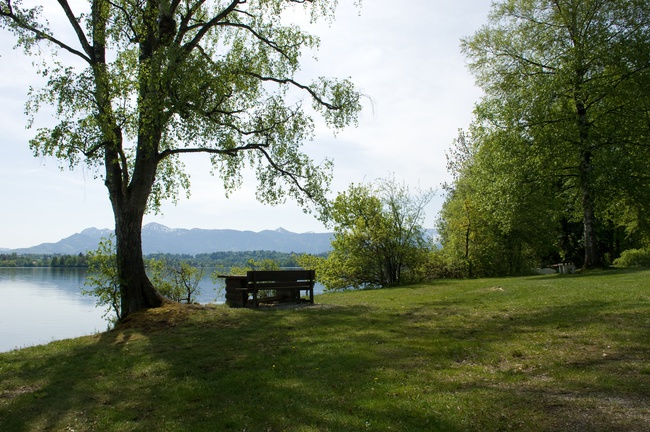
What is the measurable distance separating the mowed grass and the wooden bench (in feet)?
7.35

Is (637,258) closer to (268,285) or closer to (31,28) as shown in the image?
(268,285)

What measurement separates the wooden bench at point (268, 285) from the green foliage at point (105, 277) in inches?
137

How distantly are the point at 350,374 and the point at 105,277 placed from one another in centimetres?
1063

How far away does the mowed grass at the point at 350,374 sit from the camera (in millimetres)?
5016

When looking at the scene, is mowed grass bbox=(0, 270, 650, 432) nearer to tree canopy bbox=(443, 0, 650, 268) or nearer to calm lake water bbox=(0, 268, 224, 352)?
calm lake water bbox=(0, 268, 224, 352)

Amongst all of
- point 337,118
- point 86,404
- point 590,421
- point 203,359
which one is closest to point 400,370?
point 590,421

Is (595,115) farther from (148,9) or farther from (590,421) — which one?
(590,421)

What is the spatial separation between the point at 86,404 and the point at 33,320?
24.7m

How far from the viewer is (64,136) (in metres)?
12.1

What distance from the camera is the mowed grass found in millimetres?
5016

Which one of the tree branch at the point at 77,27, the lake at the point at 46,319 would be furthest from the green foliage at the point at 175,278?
the tree branch at the point at 77,27

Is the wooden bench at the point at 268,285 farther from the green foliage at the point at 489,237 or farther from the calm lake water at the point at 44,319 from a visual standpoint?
the green foliage at the point at 489,237

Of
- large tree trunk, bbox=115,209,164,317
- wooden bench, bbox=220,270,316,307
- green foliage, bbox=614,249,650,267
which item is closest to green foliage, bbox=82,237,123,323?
large tree trunk, bbox=115,209,164,317

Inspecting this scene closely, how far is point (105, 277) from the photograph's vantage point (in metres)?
14.4
